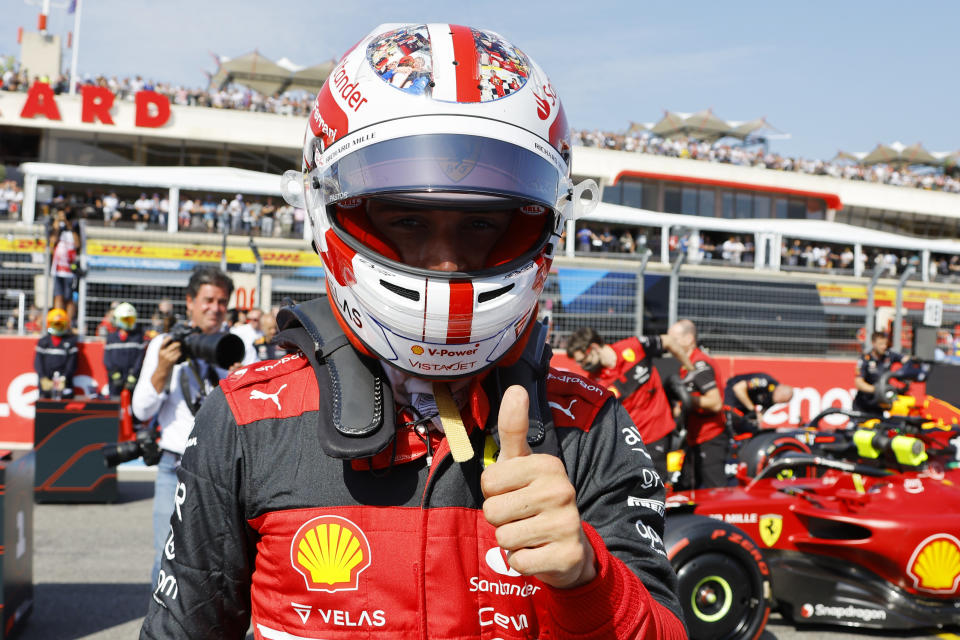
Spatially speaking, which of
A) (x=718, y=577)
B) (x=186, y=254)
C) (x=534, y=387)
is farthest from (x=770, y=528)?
(x=186, y=254)

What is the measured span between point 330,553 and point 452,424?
11.1 inches

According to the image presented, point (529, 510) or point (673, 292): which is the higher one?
point (673, 292)

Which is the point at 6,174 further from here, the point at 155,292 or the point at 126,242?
the point at 155,292

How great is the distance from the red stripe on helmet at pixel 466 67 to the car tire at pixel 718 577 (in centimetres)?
347

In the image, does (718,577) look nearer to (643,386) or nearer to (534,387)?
(643,386)

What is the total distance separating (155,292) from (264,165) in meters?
24.5

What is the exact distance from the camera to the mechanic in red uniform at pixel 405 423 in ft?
4.38

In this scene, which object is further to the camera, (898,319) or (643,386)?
(898,319)

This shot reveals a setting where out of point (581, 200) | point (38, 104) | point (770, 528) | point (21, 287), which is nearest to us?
point (581, 200)

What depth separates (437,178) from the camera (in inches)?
53.8

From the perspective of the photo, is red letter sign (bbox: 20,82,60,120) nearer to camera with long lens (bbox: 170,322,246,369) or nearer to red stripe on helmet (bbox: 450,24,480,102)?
camera with long lens (bbox: 170,322,246,369)

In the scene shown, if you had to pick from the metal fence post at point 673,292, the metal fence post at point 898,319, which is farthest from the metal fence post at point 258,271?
the metal fence post at point 898,319

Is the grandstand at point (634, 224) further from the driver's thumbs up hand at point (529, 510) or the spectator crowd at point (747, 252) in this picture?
the driver's thumbs up hand at point (529, 510)

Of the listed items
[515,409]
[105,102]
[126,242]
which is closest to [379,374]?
[515,409]
